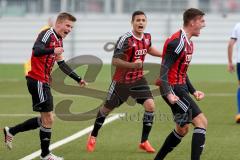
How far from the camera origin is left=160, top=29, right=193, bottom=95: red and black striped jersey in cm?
882

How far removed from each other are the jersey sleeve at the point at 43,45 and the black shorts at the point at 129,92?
1.85m

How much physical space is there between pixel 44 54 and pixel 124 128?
4.34 m

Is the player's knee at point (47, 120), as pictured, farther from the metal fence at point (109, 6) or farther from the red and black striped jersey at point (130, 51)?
the metal fence at point (109, 6)

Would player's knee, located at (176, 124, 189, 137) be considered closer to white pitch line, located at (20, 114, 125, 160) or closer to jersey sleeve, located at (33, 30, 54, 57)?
jersey sleeve, located at (33, 30, 54, 57)

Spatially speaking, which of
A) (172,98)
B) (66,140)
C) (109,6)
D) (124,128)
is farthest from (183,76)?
(109,6)

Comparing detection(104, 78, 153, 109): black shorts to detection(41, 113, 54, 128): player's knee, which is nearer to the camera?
detection(41, 113, 54, 128): player's knee

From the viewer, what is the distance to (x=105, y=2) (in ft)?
109

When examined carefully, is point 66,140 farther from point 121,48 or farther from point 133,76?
point 121,48

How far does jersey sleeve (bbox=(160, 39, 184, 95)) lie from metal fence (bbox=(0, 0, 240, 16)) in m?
24.0

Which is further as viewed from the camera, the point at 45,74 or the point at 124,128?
the point at 124,128

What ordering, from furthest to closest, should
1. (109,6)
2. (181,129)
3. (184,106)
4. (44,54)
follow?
1. (109,6)
2. (44,54)
3. (181,129)
4. (184,106)

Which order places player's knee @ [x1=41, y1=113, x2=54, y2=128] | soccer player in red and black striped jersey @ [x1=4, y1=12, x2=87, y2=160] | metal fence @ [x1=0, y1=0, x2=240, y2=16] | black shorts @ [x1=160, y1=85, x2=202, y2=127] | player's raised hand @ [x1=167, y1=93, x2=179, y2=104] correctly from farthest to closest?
1. metal fence @ [x1=0, y1=0, x2=240, y2=16]
2. player's knee @ [x1=41, y1=113, x2=54, y2=128]
3. soccer player in red and black striped jersey @ [x1=4, y1=12, x2=87, y2=160]
4. black shorts @ [x1=160, y1=85, x2=202, y2=127]
5. player's raised hand @ [x1=167, y1=93, x2=179, y2=104]

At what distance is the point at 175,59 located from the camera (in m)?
8.88

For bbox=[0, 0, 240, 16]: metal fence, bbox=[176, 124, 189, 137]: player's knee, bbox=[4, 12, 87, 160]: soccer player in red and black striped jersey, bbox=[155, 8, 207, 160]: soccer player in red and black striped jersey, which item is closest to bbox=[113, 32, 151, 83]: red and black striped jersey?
bbox=[4, 12, 87, 160]: soccer player in red and black striped jersey
